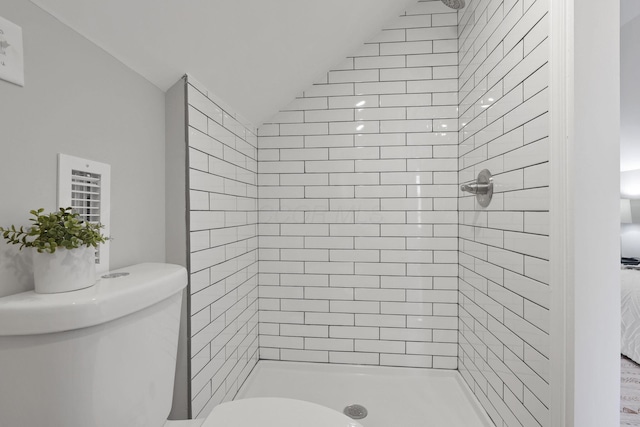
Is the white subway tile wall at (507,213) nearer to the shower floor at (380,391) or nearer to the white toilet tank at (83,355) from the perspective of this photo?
the shower floor at (380,391)

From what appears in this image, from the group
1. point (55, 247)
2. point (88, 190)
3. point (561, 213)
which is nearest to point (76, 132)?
point (88, 190)

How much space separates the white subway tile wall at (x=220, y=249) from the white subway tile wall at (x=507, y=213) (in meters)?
1.12

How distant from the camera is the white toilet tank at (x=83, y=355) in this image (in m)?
0.55

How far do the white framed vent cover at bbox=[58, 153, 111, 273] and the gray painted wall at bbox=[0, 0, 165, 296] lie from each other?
2 cm

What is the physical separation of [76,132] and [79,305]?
46 centimetres

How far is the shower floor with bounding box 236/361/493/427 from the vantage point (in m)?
1.46

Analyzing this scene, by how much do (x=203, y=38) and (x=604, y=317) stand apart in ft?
4.69

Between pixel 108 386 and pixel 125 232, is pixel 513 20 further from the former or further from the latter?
pixel 108 386

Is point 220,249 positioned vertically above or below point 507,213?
below

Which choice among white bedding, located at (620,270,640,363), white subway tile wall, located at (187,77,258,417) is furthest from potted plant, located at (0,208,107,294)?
white bedding, located at (620,270,640,363)

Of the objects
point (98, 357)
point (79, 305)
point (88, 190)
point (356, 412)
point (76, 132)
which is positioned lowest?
point (356, 412)

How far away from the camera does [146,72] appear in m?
1.03

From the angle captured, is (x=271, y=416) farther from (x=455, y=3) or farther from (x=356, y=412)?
(x=455, y=3)

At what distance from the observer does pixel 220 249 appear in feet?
4.46
